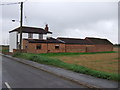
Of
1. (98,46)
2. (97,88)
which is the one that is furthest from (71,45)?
(97,88)

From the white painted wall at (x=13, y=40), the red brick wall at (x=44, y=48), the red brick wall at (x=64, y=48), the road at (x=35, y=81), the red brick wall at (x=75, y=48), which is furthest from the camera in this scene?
the red brick wall at (x=75, y=48)

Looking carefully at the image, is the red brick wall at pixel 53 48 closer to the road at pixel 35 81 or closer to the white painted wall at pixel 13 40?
the white painted wall at pixel 13 40

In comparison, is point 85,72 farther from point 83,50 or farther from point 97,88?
point 83,50

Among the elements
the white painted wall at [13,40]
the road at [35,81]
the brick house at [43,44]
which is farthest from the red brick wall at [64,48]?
the road at [35,81]

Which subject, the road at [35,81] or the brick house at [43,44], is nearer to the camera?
the road at [35,81]

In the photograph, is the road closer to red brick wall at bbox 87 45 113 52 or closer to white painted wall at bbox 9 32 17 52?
white painted wall at bbox 9 32 17 52

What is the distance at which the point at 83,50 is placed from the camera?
186ft

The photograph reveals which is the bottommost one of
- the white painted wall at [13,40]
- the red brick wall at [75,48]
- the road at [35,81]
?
the road at [35,81]

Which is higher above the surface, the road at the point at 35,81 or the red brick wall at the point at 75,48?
the red brick wall at the point at 75,48

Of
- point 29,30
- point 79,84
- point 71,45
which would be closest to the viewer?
point 79,84

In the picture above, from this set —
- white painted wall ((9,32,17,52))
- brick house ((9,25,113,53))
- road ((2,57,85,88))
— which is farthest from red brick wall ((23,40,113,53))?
road ((2,57,85,88))

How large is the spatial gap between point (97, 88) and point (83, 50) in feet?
161

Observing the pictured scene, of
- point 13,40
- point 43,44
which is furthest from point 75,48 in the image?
point 13,40

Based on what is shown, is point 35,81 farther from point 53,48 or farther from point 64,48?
point 64,48
